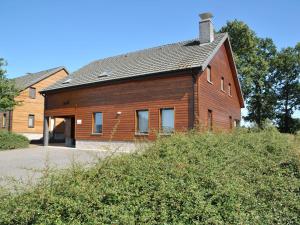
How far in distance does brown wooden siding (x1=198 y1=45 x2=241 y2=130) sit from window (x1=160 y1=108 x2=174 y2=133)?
64.3 inches

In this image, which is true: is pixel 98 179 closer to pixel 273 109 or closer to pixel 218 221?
pixel 218 221

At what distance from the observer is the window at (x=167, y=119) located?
17156 mm

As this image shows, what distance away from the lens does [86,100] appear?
2111 cm

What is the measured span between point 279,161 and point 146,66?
469 inches

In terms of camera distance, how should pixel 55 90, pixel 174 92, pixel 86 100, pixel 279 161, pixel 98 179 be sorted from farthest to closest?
1. pixel 55 90
2. pixel 86 100
3. pixel 174 92
4. pixel 279 161
5. pixel 98 179

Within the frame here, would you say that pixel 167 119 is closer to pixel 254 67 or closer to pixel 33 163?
pixel 33 163

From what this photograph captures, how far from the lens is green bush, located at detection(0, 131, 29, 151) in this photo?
829 inches

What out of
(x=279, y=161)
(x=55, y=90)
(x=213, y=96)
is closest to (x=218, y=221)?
(x=279, y=161)

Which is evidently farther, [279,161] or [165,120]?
[165,120]

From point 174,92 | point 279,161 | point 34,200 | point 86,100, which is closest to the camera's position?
point 34,200

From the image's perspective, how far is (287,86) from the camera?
4012cm

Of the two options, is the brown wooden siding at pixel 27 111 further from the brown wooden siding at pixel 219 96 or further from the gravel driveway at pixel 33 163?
the brown wooden siding at pixel 219 96

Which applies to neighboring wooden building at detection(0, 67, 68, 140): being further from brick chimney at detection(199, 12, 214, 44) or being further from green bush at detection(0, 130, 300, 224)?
green bush at detection(0, 130, 300, 224)

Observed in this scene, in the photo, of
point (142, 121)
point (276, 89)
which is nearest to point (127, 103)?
point (142, 121)
